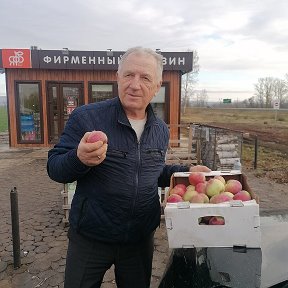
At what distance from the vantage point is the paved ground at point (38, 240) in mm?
3895

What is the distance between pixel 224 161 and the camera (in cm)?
888

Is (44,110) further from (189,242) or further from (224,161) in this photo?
(189,242)

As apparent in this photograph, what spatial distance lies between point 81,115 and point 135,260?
1027 mm

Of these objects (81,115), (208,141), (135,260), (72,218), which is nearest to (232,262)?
(135,260)

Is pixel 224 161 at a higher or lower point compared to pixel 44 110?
lower

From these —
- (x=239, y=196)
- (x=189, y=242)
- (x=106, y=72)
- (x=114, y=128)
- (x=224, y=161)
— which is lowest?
(x=224, y=161)

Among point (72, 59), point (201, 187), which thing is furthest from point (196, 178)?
point (72, 59)

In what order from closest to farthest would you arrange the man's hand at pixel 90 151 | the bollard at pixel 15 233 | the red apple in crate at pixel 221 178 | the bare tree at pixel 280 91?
the man's hand at pixel 90 151 → the red apple in crate at pixel 221 178 → the bollard at pixel 15 233 → the bare tree at pixel 280 91

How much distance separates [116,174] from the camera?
6.47ft

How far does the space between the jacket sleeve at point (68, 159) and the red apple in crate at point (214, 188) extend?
0.69 metres

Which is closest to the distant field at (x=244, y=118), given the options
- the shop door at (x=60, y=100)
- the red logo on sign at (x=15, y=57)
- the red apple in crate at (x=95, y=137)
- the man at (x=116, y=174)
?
the shop door at (x=60, y=100)

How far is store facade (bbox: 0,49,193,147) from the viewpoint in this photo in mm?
12492

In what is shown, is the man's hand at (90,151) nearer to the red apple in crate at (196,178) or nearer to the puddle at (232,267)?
the red apple in crate at (196,178)

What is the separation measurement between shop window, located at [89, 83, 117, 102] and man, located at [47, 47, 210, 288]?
11.1m
